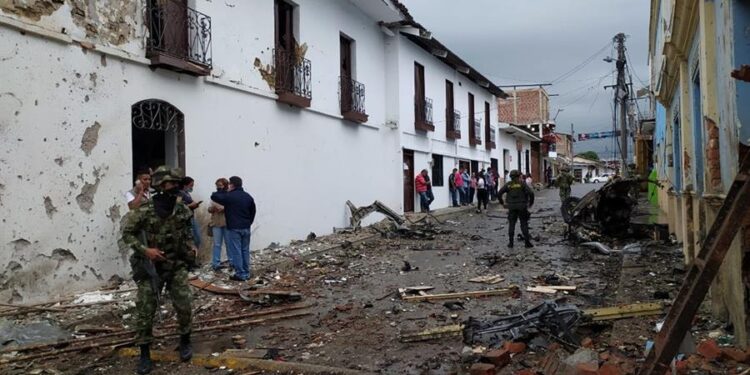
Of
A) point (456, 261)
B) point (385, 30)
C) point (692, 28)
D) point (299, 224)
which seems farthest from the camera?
point (385, 30)

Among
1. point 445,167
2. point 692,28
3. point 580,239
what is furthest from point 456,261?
point 445,167

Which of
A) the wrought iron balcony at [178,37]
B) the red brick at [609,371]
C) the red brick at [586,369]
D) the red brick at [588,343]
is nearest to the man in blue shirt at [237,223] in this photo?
the wrought iron balcony at [178,37]

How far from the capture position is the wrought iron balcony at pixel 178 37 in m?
8.06

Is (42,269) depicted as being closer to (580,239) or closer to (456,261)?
(456,261)

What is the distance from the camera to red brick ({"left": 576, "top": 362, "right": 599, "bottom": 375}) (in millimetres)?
3457

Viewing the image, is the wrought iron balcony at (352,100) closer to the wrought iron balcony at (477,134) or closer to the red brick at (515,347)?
the red brick at (515,347)

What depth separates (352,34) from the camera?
15.0m

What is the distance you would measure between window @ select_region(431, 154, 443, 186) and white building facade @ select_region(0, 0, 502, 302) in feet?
14.7

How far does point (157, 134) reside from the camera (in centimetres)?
952

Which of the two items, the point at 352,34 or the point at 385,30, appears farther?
the point at 385,30

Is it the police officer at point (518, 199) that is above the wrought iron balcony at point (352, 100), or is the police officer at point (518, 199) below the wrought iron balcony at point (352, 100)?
below

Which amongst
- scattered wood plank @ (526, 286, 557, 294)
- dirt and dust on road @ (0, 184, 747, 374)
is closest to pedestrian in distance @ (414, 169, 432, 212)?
dirt and dust on road @ (0, 184, 747, 374)

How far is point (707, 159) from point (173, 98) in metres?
7.12

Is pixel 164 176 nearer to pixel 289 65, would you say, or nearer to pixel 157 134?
pixel 157 134
